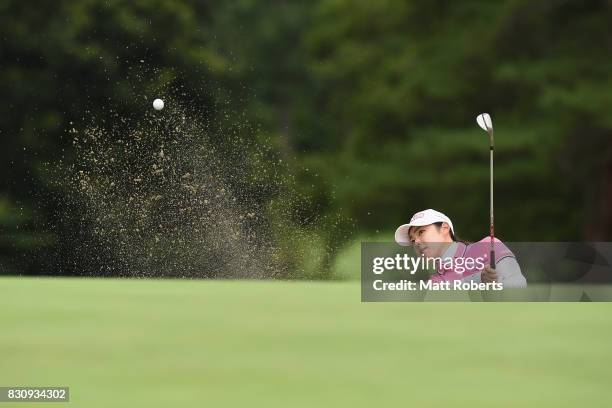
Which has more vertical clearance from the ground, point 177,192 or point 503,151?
point 503,151

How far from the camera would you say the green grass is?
13.4ft

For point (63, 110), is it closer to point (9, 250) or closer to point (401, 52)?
point (9, 250)

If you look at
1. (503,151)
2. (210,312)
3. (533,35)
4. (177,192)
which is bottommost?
(210,312)

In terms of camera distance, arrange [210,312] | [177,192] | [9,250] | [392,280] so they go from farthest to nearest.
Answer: [9,250] → [177,192] → [210,312] → [392,280]

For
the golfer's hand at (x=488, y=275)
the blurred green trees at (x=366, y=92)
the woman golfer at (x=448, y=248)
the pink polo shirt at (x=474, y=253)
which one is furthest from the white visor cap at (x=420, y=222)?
the blurred green trees at (x=366, y=92)

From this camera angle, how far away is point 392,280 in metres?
6.76

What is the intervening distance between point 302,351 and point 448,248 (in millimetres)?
810

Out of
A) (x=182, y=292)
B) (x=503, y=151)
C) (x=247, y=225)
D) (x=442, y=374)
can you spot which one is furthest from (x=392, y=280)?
(x=503, y=151)

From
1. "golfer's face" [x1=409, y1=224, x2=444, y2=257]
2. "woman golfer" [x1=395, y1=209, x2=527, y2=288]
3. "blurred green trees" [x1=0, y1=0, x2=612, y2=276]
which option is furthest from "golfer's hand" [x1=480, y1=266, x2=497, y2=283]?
"blurred green trees" [x1=0, y1=0, x2=612, y2=276]

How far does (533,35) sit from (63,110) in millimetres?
8954

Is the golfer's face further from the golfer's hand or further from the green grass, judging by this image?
the green grass

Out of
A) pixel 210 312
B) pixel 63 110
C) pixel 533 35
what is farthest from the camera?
pixel 63 110

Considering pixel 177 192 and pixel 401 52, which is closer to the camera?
pixel 177 192

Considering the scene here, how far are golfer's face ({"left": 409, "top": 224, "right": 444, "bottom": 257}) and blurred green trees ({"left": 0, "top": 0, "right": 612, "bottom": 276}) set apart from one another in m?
12.8
